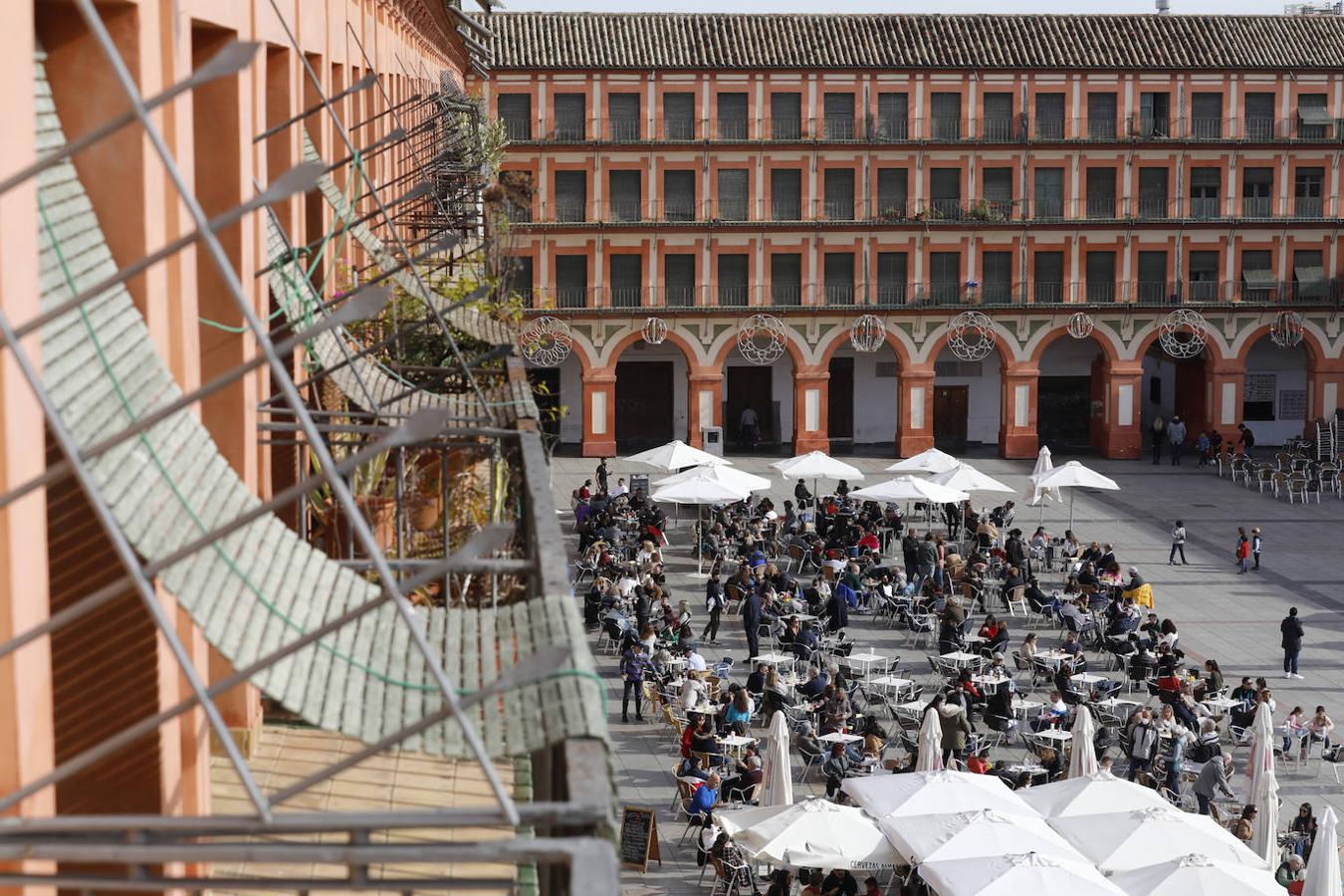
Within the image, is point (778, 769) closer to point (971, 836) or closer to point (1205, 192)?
point (971, 836)

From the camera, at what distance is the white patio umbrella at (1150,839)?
56.3 feet

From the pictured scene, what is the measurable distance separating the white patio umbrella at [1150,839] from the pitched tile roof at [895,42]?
125 ft

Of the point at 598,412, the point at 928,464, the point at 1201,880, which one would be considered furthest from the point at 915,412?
the point at 1201,880

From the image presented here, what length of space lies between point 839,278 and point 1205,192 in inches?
449

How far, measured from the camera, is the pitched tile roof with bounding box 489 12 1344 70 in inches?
2100

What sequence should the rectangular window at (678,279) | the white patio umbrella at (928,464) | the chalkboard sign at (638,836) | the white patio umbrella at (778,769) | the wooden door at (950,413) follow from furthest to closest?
1. the wooden door at (950,413)
2. the rectangular window at (678,279)
3. the white patio umbrella at (928,464)
4. the white patio umbrella at (778,769)
5. the chalkboard sign at (638,836)

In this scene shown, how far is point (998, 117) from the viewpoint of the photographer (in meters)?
53.7

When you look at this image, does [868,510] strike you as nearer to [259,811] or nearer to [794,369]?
[794,369]

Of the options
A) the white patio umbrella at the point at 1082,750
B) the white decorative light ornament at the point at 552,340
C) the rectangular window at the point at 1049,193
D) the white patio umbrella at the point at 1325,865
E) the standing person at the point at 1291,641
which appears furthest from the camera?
the rectangular window at the point at 1049,193

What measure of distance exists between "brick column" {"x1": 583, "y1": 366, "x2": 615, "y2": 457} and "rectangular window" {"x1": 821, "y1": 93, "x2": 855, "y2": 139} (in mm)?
9710

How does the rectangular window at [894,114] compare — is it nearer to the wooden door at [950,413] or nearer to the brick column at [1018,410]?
the brick column at [1018,410]

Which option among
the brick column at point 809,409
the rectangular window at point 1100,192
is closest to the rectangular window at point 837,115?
the brick column at point 809,409

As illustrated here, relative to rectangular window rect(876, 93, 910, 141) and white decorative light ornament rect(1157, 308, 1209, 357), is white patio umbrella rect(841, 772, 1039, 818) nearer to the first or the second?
white decorative light ornament rect(1157, 308, 1209, 357)

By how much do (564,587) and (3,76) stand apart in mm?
2305
